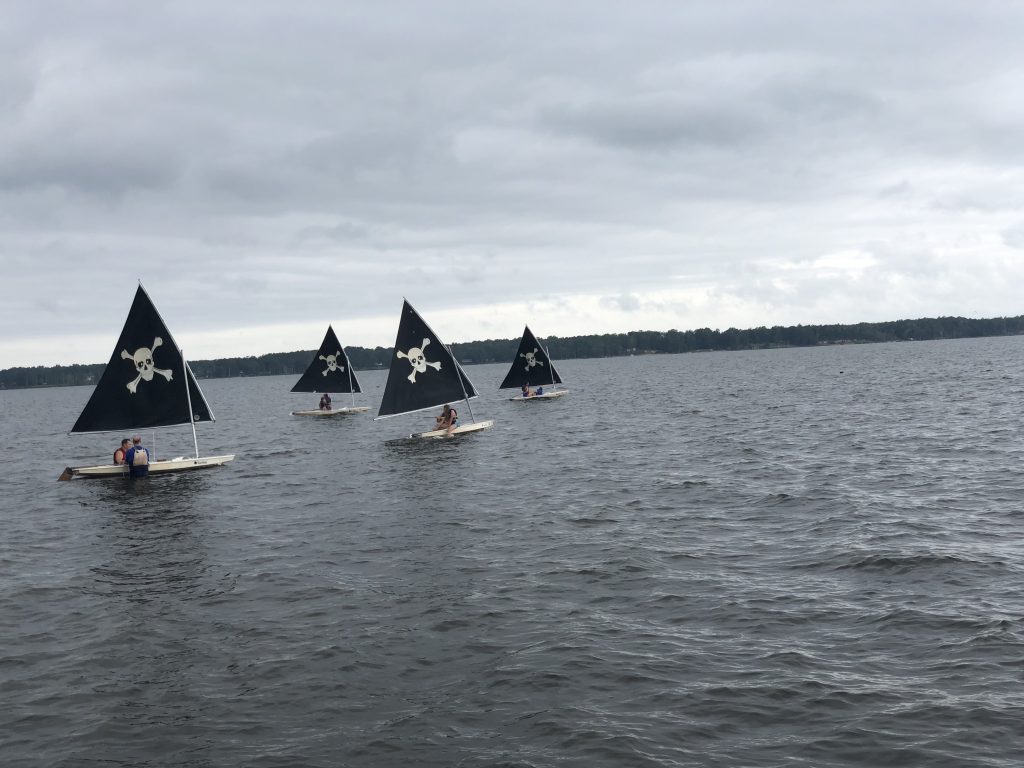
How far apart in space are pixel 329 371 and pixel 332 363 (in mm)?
846

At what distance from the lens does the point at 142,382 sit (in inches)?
1459

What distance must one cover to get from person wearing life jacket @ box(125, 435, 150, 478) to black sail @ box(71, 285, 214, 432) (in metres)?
1.81

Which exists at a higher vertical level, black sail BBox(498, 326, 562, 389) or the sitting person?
black sail BBox(498, 326, 562, 389)

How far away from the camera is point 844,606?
48.0ft

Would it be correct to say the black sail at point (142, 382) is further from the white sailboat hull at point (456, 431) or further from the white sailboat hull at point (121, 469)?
the white sailboat hull at point (456, 431)

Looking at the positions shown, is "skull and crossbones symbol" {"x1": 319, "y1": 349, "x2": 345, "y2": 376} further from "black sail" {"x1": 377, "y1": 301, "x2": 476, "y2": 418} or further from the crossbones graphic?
the crossbones graphic

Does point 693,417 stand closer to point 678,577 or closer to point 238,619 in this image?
point 678,577

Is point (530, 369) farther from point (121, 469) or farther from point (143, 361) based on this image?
point (121, 469)

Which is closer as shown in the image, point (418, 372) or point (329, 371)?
point (418, 372)

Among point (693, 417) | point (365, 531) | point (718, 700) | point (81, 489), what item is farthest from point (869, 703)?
point (693, 417)

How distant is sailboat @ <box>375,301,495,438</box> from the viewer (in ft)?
145

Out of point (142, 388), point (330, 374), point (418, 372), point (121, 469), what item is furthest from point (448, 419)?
point (330, 374)

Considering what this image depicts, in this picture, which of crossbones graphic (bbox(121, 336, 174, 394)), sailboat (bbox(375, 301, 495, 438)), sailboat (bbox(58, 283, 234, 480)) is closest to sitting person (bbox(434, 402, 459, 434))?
sailboat (bbox(375, 301, 495, 438))

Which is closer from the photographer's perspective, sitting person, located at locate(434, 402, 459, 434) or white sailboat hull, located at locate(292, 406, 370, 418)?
sitting person, located at locate(434, 402, 459, 434)
